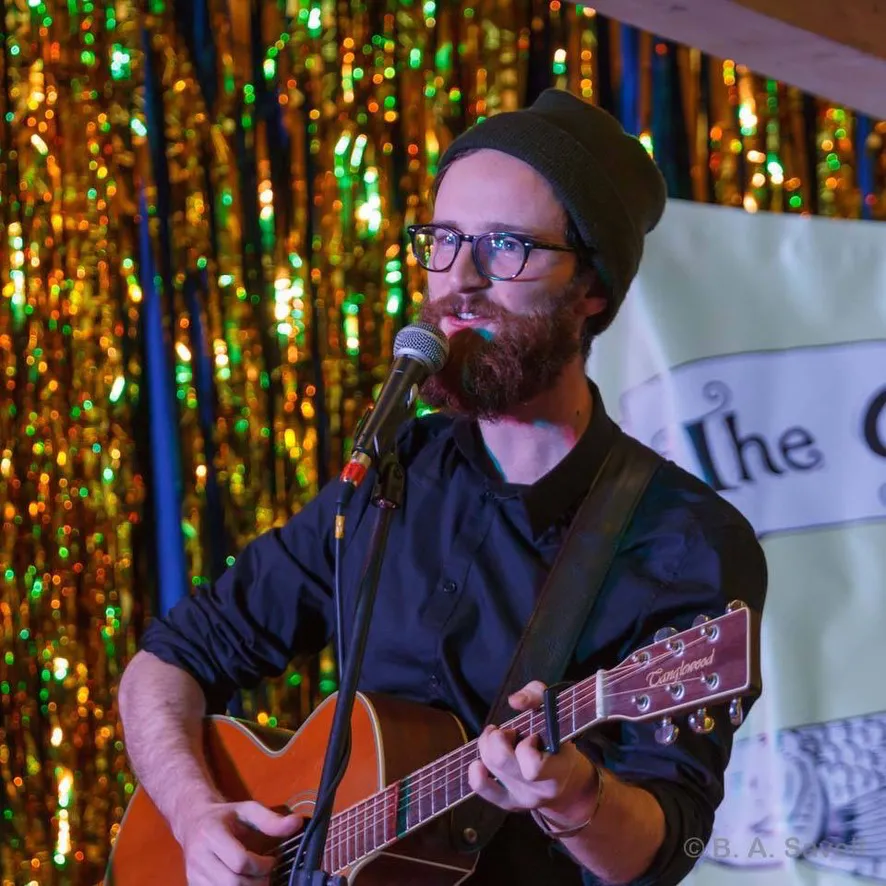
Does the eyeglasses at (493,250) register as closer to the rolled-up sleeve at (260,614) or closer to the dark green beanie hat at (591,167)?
the dark green beanie hat at (591,167)

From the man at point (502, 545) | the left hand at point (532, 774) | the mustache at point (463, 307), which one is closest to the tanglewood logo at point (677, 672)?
the left hand at point (532, 774)

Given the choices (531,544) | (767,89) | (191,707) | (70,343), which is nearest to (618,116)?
(767,89)

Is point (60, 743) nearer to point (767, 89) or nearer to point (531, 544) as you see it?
point (531, 544)

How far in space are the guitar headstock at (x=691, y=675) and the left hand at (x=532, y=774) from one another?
7 centimetres

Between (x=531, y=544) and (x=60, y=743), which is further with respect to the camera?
(x=60, y=743)

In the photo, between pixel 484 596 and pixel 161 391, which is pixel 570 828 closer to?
pixel 484 596

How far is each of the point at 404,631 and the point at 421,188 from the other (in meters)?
1.42

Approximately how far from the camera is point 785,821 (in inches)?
103

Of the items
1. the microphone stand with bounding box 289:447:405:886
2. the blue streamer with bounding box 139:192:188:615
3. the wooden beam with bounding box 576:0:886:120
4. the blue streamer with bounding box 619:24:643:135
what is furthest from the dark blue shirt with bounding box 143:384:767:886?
the blue streamer with bounding box 619:24:643:135

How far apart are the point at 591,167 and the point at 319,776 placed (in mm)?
966

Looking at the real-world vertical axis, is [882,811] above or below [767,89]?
below

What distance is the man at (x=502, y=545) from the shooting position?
178 cm

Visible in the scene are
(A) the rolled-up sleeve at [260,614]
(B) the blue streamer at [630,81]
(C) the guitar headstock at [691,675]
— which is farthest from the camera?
(B) the blue streamer at [630,81]

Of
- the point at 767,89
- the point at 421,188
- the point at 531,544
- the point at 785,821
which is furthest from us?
the point at 767,89
